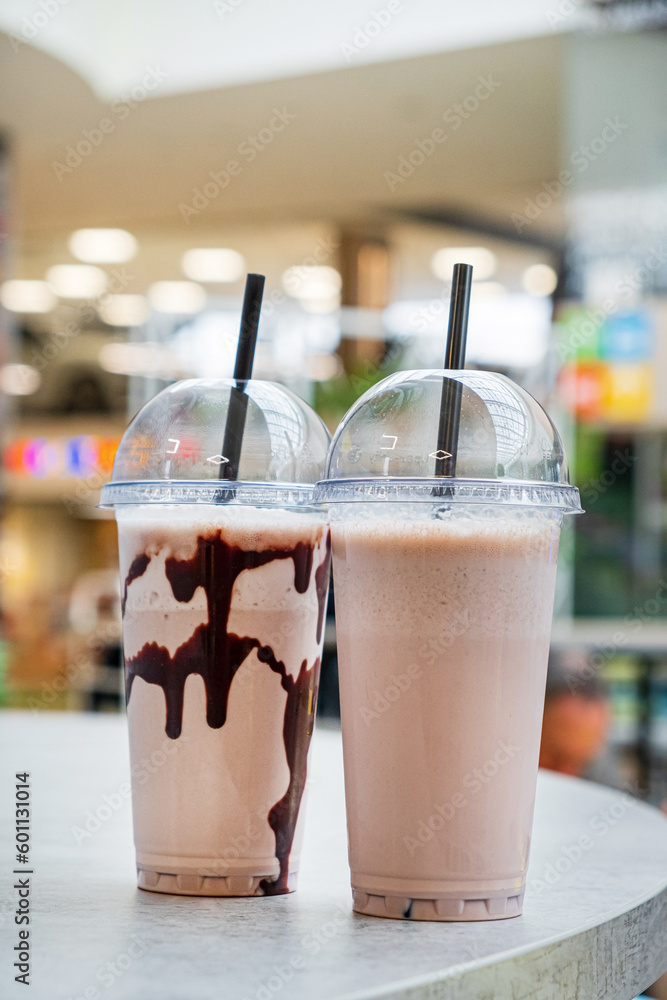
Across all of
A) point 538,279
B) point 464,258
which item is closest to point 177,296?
point 464,258

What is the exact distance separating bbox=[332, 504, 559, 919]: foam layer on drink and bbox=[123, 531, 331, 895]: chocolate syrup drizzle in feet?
0.23

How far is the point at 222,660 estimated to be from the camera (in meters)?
0.83

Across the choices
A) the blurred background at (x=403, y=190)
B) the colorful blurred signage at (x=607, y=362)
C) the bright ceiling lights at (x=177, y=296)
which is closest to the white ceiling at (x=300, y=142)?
the blurred background at (x=403, y=190)

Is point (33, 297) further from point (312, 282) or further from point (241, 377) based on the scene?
point (241, 377)

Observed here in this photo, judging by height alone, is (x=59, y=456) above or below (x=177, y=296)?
below

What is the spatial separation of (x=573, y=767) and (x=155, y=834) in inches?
141

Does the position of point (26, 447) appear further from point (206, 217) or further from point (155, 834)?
point (155, 834)

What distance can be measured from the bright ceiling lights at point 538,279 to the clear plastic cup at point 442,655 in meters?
9.05

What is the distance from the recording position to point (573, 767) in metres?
4.18

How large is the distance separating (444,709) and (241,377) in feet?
1.05

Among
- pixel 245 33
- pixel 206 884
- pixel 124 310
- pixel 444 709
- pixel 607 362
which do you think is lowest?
pixel 206 884

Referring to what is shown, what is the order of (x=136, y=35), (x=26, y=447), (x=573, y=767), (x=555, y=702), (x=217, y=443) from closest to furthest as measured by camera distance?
(x=217, y=443) < (x=573, y=767) < (x=555, y=702) < (x=136, y=35) < (x=26, y=447)

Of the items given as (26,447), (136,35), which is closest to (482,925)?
(136,35)

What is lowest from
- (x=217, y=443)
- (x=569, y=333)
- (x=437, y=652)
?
(x=437, y=652)
